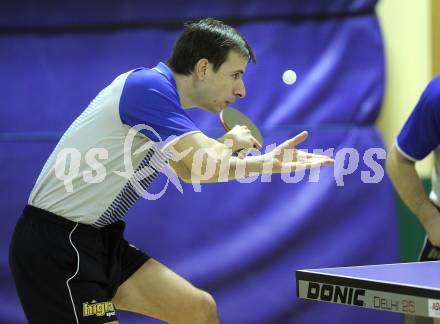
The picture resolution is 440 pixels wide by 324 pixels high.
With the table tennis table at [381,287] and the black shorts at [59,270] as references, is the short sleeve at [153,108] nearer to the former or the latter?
the black shorts at [59,270]

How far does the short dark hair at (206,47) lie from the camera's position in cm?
293

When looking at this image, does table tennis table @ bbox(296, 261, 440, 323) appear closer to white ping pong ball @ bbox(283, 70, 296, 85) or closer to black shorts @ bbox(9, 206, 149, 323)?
black shorts @ bbox(9, 206, 149, 323)

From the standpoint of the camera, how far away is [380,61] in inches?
177

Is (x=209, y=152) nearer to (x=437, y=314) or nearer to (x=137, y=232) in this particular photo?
(x=437, y=314)

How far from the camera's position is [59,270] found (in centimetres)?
266

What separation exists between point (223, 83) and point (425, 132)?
902 mm

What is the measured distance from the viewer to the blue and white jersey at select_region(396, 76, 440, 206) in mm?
3186

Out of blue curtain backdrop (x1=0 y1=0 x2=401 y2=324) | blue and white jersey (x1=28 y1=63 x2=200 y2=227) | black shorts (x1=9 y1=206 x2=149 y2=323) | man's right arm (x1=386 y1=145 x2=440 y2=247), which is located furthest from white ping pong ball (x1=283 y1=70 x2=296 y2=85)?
black shorts (x1=9 y1=206 x2=149 y2=323)

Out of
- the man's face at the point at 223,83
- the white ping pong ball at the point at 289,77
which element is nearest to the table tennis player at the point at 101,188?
the man's face at the point at 223,83

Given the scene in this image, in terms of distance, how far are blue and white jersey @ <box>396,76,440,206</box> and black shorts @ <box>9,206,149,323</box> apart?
4.51ft

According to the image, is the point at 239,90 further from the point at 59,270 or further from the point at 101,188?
the point at 59,270

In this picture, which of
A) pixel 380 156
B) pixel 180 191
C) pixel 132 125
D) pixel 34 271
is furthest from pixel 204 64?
pixel 380 156

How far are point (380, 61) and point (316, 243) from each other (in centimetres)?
108

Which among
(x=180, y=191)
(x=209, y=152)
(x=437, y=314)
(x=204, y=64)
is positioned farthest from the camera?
(x=180, y=191)
